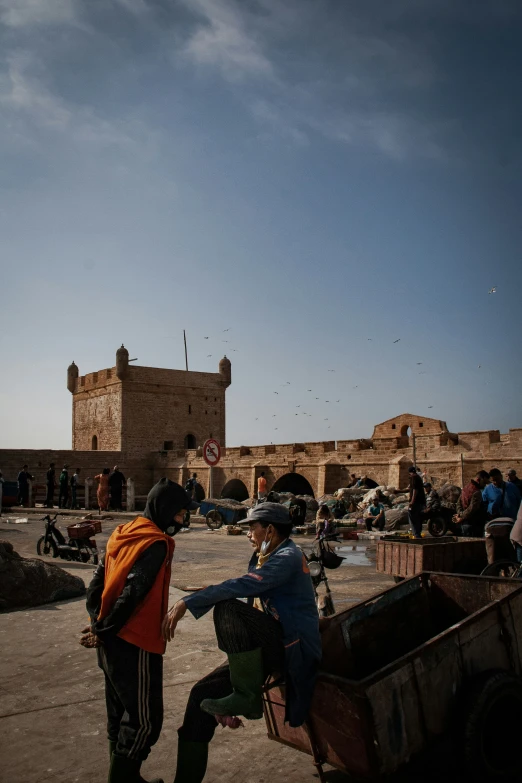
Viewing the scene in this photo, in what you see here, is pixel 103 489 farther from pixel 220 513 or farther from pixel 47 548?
pixel 47 548

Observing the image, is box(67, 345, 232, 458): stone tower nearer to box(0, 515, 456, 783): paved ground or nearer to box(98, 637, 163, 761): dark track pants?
box(0, 515, 456, 783): paved ground

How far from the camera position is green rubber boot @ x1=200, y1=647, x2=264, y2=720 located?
8.75ft

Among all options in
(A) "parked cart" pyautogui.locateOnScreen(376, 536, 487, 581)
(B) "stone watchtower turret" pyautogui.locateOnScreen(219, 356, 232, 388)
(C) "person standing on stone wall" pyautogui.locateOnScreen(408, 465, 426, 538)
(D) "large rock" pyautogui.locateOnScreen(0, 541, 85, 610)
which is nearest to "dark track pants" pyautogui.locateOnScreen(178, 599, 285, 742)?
(D) "large rock" pyautogui.locateOnScreen(0, 541, 85, 610)

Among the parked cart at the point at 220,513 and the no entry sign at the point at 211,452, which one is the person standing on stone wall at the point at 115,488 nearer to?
the parked cart at the point at 220,513

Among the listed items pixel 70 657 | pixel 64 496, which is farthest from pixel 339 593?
pixel 64 496

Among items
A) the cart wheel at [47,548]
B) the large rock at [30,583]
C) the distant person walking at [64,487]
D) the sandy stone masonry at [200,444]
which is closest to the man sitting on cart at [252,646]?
the large rock at [30,583]

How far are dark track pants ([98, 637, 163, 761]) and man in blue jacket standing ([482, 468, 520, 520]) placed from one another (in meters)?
6.07

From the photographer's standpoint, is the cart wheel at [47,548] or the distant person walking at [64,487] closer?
the cart wheel at [47,548]

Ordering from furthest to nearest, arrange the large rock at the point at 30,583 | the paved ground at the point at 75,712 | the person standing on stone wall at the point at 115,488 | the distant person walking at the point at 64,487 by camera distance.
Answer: the distant person walking at the point at 64,487 → the person standing on stone wall at the point at 115,488 → the large rock at the point at 30,583 → the paved ground at the point at 75,712

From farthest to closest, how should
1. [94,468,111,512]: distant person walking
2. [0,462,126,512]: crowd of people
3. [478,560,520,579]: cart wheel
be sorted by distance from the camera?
[0,462,126,512]: crowd of people, [94,468,111,512]: distant person walking, [478,560,520,579]: cart wheel

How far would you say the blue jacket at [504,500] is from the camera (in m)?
7.95

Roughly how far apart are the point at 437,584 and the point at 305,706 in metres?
1.69

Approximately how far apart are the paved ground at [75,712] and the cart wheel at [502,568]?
1626mm

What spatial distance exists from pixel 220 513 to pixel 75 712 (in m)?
13.0
